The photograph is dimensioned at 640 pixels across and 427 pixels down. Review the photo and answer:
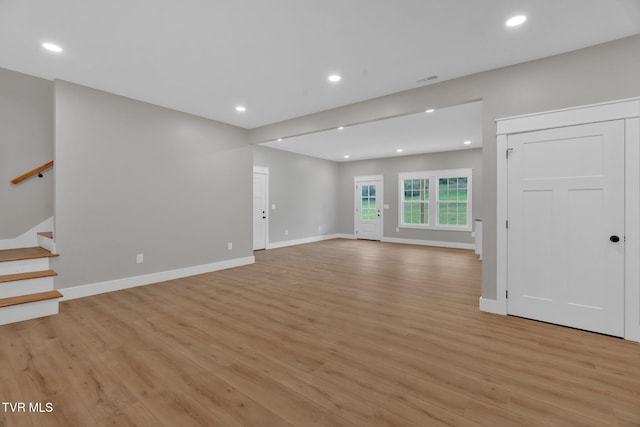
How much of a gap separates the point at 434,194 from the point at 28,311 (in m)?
8.68

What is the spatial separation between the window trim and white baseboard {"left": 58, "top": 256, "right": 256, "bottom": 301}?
5.51 meters

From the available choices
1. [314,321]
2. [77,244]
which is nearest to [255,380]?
[314,321]

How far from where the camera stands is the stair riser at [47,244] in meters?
3.52

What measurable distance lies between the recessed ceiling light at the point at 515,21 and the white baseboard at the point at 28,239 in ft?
20.2

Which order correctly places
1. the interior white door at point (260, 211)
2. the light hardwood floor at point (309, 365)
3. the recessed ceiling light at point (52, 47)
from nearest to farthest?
the light hardwood floor at point (309, 365)
the recessed ceiling light at point (52, 47)
the interior white door at point (260, 211)

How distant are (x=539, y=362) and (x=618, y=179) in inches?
73.6

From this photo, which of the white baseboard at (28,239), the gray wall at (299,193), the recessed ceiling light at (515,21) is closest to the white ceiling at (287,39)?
the recessed ceiling light at (515,21)

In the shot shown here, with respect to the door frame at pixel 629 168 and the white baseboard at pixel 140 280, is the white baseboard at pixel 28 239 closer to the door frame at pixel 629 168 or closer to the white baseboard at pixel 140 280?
the white baseboard at pixel 140 280

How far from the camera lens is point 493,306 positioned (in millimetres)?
3137

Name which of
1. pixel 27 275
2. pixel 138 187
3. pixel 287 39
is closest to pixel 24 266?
pixel 27 275

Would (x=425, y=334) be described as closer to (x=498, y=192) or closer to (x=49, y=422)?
(x=498, y=192)

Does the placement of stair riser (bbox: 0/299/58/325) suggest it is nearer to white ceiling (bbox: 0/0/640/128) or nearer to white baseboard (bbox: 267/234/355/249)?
white ceiling (bbox: 0/0/640/128)

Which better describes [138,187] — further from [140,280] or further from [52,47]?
[52,47]

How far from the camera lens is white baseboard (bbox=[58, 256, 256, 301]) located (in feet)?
11.9
